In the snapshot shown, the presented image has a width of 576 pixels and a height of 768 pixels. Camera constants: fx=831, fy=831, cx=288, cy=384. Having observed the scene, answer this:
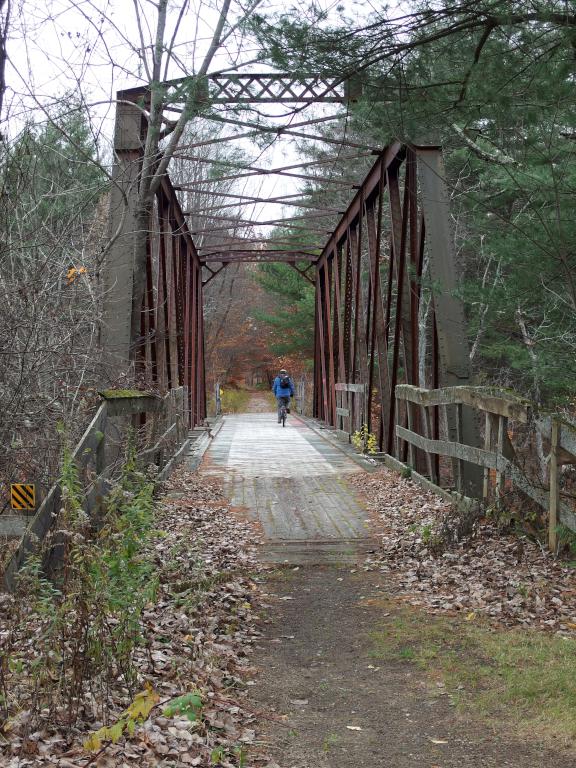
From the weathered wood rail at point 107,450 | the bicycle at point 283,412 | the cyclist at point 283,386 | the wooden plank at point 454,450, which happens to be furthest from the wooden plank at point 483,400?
the bicycle at point 283,412

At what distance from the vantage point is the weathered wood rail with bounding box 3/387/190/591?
5195 mm

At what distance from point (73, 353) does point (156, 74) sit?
363 centimetres

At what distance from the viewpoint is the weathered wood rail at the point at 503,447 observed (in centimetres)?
590

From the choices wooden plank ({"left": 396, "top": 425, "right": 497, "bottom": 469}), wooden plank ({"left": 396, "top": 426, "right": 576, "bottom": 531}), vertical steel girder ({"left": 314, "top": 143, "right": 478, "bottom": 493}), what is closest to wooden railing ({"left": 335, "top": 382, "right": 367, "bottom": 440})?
vertical steel girder ({"left": 314, "top": 143, "right": 478, "bottom": 493})

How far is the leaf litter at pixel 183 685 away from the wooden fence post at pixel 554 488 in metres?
2.18

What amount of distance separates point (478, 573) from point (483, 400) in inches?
70.3

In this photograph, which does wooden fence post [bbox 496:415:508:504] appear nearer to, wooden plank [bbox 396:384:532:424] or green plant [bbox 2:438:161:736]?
wooden plank [bbox 396:384:532:424]

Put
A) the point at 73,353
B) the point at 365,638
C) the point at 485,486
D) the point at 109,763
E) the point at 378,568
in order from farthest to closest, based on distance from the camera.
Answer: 1. the point at 73,353
2. the point at 485,486
3. the point at 378,568
4. the point at 365,638
5. the point at 109,763

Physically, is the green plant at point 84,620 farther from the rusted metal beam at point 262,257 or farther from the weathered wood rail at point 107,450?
the rusted metal beam at point 262,257

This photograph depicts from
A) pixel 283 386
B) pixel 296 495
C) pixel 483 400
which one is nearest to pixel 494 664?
pixel 483 400

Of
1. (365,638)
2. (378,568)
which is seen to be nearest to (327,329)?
(378,568)

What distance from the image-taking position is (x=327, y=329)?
2219cm

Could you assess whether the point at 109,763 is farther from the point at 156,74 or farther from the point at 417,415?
the point at 156,74

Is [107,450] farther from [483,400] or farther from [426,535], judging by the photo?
[483,400]
